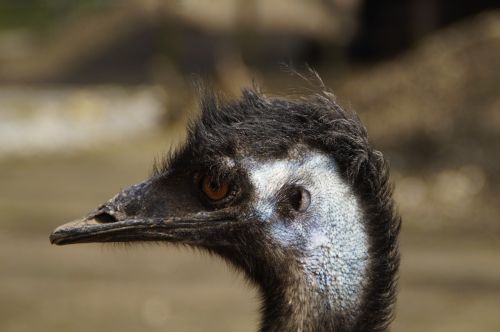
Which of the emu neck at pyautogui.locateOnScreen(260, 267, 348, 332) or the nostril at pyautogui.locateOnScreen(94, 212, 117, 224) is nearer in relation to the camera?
the emu neck at pyautogui.locateOnScreen(260, 267, 348, 332)

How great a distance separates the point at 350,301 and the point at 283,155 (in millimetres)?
444

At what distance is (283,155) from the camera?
9.91ft

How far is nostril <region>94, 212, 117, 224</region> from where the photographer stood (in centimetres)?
305

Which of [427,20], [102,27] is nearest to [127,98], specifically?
[427,20]

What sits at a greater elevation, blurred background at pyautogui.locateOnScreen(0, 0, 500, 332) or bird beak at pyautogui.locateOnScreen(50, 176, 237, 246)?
blurred background at pyautogui.locateOnScreen(0, 0, 500, 332)

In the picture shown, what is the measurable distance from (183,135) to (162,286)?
158 inches

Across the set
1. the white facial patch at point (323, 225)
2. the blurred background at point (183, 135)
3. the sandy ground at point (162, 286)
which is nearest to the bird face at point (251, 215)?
the white facial patch at point (323, 225)

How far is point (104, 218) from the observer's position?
3061mm

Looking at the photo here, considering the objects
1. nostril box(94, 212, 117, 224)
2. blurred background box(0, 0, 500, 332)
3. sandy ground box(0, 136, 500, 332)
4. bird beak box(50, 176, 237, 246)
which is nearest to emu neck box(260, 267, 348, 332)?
bird beak box(50, 176, 237, 246)

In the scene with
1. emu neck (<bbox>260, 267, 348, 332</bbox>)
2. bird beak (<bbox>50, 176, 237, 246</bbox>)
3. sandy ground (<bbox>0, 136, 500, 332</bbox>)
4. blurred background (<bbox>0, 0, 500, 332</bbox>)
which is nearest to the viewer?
emu neck (<bbox>260, 267, 348, 332</bbox>)

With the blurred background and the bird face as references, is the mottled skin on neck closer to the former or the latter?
the bird face

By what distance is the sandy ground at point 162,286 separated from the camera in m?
7.66

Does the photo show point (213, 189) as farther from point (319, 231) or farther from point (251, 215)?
point (319, 231)

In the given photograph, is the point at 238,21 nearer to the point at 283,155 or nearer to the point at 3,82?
the point at 3,82
